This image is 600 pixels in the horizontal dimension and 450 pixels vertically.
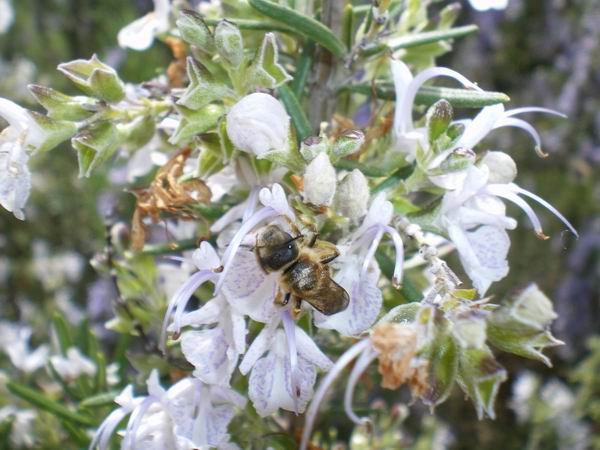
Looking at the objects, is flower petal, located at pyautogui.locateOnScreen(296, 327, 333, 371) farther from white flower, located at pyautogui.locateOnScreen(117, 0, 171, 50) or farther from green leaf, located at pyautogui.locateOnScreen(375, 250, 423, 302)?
white flower, located at pyautogui.locateOnScreen(117, 0, 171, 50)

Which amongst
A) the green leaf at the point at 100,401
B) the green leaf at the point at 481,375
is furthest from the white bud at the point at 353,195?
the green leaf at the point at 100,401

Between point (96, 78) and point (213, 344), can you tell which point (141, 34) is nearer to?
point (96, 78)

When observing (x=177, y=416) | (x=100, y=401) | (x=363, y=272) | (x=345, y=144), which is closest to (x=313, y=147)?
(x=345, y=144)

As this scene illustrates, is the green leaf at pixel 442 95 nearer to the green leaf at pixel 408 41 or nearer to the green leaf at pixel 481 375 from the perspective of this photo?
the green leaf at pixel 408 41

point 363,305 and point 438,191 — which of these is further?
point 438,191

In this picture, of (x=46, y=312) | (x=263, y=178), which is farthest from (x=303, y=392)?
(x=46, y=312)

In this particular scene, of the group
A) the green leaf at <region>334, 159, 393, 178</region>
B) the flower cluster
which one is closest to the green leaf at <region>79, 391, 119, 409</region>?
the flower cluster

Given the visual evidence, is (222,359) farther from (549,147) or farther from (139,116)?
(549,147)
